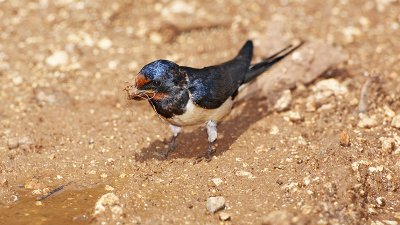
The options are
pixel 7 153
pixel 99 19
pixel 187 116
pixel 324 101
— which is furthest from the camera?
pixel 99 19

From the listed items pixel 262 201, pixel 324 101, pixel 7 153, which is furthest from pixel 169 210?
pixel 324 101

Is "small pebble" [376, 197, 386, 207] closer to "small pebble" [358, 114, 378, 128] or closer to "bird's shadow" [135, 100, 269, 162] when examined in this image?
"small pebble" [358, 114, 378, 128]

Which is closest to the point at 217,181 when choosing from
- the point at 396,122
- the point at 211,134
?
the point at 211,134

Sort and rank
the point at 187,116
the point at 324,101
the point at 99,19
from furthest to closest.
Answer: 1. the point at 99,19
2. the point at 324,101
3. the point at 187,116

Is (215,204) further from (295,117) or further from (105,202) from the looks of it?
(295,117)

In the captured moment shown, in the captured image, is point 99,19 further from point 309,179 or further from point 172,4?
point 309,179

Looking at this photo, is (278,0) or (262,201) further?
(278,0)
